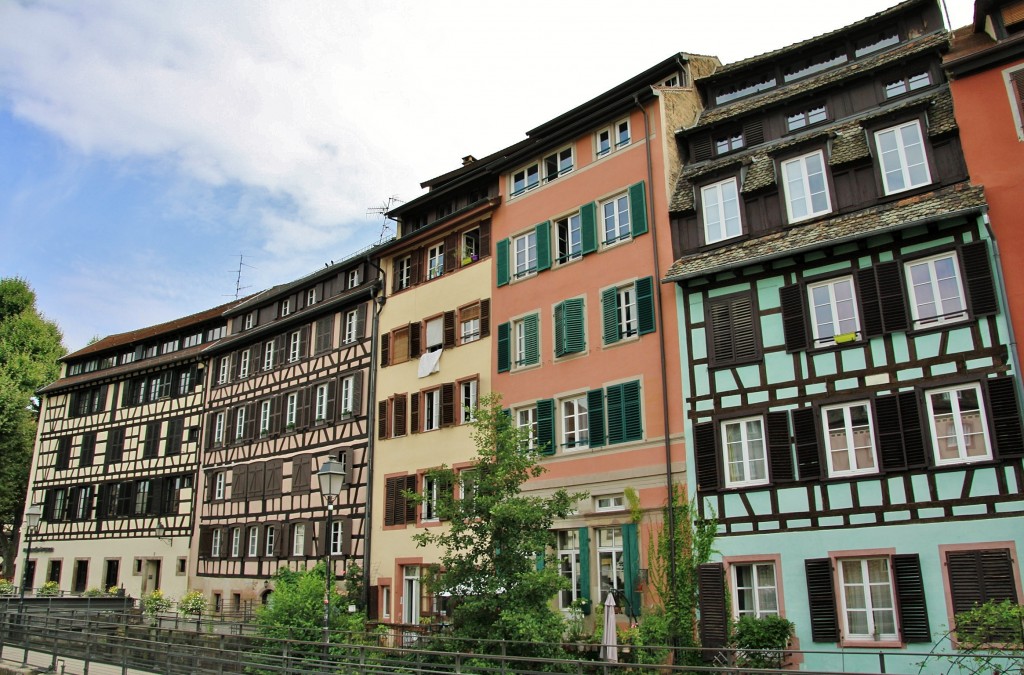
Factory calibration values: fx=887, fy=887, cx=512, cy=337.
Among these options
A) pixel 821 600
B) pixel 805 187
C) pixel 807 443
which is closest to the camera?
pixel 821 600

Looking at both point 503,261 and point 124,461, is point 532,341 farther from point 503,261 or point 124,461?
point 124,461

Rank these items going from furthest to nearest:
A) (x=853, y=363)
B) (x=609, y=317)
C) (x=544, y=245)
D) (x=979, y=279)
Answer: (x=544, y=245) < (x=609, y=317) < (x=853, y=363) < (x=979, y=279)

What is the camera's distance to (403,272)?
30.0 metres

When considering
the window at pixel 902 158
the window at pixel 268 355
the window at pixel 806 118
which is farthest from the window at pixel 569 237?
the window at pixel 268 355

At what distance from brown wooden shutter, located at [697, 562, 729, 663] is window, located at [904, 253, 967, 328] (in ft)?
20.4

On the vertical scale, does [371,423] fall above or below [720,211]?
below

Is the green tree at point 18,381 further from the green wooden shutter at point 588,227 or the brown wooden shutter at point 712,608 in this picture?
the brown wooden shutter at point 712,608

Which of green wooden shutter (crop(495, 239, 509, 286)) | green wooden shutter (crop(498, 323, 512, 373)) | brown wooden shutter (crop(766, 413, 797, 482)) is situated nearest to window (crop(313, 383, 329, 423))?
green wooden shutter (crop(498, 323, 512, 373))

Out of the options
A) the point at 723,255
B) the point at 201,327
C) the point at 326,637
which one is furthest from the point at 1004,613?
the point at 201,327

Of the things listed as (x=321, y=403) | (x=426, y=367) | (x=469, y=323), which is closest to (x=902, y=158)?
(x=469, y=323)

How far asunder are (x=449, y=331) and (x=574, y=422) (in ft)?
20.1

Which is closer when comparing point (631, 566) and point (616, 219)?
point (631, 566)

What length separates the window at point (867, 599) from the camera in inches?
624

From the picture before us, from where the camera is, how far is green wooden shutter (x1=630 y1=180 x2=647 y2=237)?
21.7 meters
